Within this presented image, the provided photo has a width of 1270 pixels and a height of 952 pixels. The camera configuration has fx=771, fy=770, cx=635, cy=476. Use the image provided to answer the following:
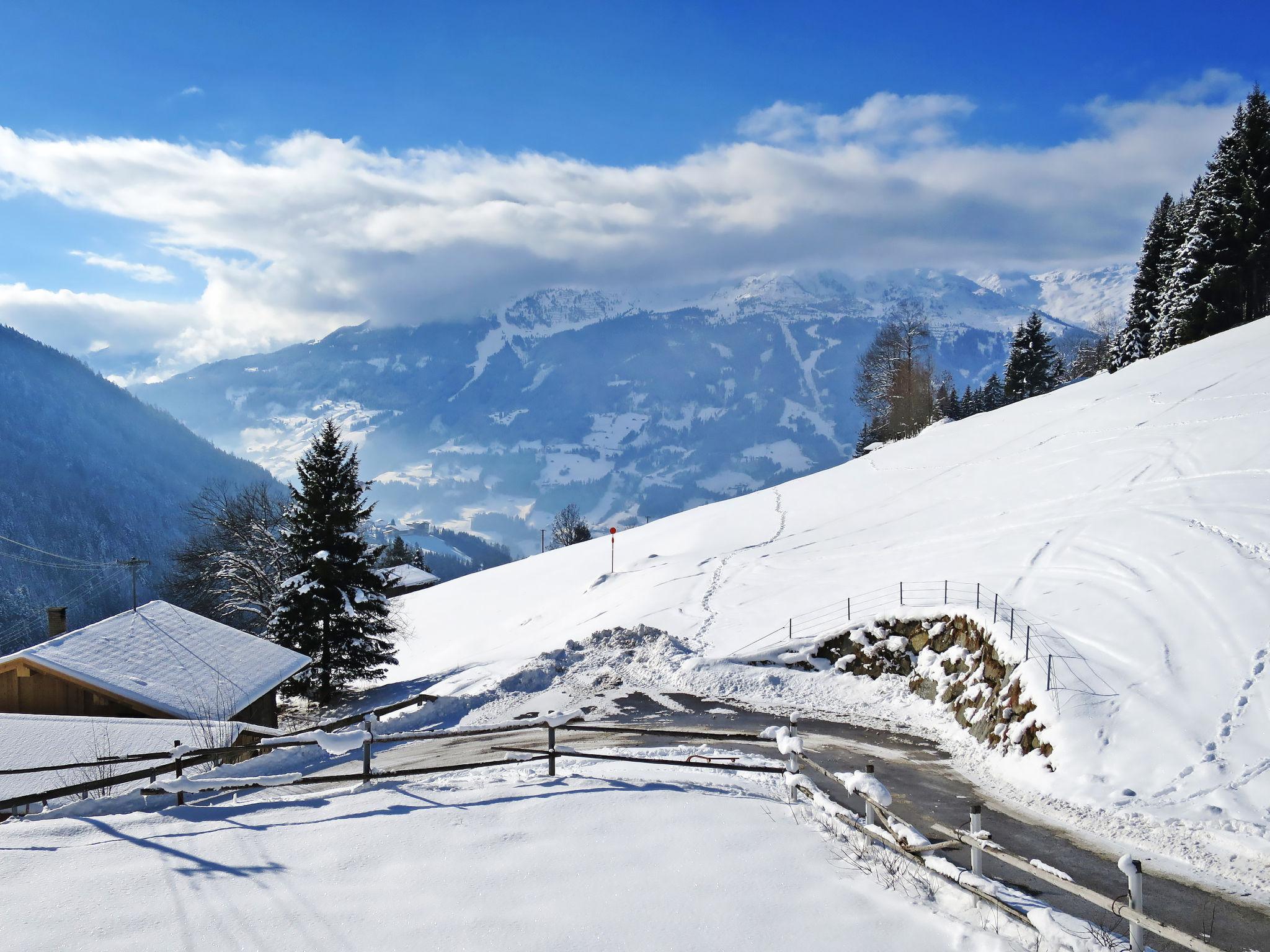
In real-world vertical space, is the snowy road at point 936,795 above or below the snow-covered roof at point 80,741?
above

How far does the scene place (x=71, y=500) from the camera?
162375 mm

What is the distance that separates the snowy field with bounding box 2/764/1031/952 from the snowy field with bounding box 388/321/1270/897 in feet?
18.9

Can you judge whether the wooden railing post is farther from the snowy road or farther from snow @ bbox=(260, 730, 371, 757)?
snow @ bbox=(260, 730, 371, 757)

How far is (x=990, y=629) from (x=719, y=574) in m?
15.8

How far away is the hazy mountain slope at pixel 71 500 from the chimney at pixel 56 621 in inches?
3583

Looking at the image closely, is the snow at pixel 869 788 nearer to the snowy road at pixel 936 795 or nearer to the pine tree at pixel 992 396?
the snowy road at pixel 936 795

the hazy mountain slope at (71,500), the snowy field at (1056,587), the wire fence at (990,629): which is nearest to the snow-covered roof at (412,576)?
the snowy field at (1056,587)

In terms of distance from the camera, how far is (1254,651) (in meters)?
14.0

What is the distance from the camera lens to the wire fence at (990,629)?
15016 millimetres

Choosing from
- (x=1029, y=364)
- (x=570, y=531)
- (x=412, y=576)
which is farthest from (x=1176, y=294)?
(x=412, y=576)

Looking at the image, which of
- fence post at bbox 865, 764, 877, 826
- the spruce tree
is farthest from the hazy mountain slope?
fence post at bbox 865, 764, 877, 826

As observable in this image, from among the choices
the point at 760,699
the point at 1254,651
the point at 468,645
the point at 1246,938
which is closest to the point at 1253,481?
the point at 1254,651

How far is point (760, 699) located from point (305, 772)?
11.2 metres

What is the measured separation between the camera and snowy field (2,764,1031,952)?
6.50 meters
